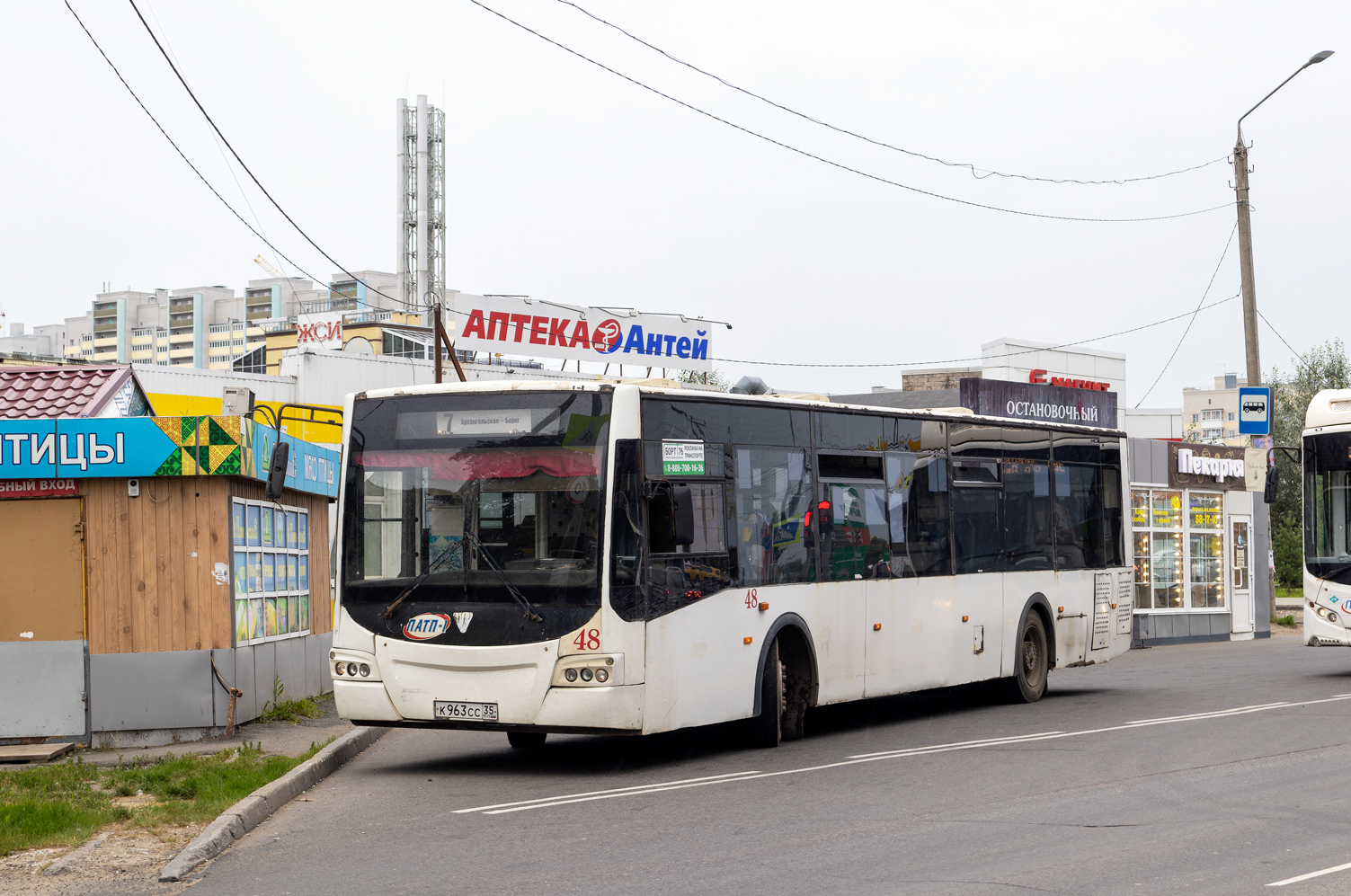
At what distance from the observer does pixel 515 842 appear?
27.7ft

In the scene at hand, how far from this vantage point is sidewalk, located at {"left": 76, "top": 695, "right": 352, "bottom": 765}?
12742mm

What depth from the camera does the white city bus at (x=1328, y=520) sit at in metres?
19.2

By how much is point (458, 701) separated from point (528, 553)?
1205 mm

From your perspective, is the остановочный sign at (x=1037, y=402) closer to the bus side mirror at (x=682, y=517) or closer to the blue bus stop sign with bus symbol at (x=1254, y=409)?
the blue bus stop sign with bus symbol at (x=1254, y=409)

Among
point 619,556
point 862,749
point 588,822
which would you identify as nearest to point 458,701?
point 619,556

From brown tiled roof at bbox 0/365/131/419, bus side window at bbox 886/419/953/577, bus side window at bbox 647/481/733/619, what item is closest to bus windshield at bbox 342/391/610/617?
bus side window at bbox 647/481/733/619

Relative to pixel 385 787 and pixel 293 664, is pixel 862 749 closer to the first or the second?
pixel 385 787

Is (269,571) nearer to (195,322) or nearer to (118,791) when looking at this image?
(118,791)

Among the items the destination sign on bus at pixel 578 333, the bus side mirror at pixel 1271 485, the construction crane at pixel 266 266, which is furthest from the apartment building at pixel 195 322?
the bus side mirror at pixel 1271 485

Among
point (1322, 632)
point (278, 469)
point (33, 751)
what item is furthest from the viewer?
point (1322, 632)

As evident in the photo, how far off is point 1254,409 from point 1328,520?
8055 mm

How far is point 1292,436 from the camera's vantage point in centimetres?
5434

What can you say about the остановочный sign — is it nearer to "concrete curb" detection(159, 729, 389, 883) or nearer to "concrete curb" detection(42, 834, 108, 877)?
"concrete curb" detection(159, 729, 389, 883)

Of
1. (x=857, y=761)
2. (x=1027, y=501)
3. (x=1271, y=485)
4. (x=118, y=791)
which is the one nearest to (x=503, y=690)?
(x=118, y=791)
